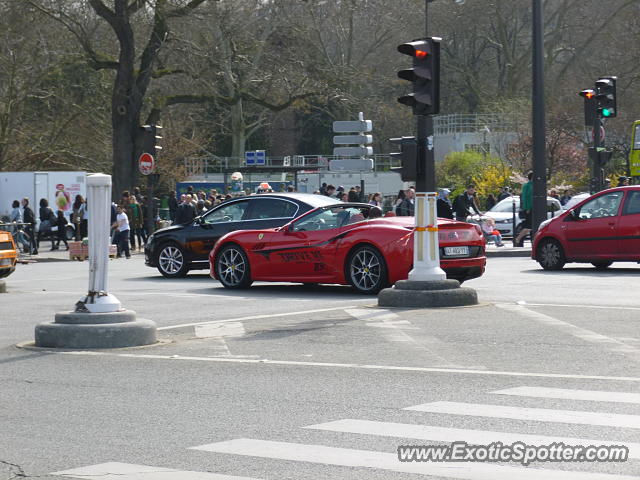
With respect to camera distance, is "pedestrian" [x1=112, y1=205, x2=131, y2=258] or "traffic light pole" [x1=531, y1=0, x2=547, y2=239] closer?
"traffic light pole" [x1=531, y1=0, x2=547, y2=239]

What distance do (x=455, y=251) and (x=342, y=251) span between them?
1644 mm

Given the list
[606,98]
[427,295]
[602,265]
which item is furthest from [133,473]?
[606,98]

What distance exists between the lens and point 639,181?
39.0m

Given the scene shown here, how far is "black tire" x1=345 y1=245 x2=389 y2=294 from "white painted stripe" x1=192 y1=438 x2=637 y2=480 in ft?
Answer: 35.4

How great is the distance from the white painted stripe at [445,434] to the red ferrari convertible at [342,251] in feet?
33.2

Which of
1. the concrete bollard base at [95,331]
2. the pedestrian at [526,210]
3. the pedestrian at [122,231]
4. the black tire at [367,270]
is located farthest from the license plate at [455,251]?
the pedestrian at [122,231]

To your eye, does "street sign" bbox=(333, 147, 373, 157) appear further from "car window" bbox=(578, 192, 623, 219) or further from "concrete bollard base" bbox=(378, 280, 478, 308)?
"concrete bollard base" bbox=(378, 280, 478, 308)

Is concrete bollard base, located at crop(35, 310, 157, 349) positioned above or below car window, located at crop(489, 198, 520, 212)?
below

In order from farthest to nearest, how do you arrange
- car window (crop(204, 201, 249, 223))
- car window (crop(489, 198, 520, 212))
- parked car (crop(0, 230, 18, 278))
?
car window (crop(489, 198, 520, 212)) < car window (crop(204, 201, 249, 223)) < parked car (crop(0, 230, 18, 278))

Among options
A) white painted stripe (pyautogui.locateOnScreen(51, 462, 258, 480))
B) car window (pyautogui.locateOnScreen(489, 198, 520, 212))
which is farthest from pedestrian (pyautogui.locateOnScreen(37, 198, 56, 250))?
white painted stripe (pyautogui.locateOnScreen(51, 462, 258, 480))

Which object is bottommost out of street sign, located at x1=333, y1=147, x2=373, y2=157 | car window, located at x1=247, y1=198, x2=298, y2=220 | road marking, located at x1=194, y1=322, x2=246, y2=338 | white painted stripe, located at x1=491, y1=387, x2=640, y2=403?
white painted stripe, located at x1=491, y1=387, x2=640, y2=403

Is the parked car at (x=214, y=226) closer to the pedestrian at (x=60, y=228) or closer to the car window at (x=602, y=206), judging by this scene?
the car window at (x=602, y=206)

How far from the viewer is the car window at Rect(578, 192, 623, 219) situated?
22703 mm

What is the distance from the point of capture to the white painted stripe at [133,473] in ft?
21.6
